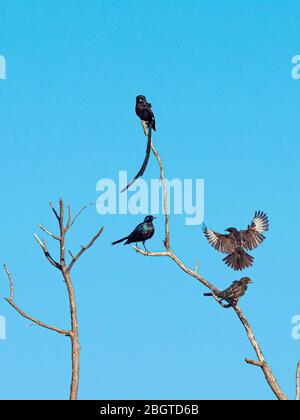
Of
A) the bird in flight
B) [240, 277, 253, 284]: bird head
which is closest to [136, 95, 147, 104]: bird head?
the bird in flight

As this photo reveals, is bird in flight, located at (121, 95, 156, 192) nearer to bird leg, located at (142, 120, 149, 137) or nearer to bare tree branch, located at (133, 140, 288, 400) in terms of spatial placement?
bird leg, located at (142, 120, 149, 137)

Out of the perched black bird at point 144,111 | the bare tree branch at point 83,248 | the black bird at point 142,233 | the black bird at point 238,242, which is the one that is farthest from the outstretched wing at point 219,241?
the bare tree branch at point 83,248

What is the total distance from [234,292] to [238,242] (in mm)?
2853

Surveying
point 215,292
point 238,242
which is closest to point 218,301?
point 215,292

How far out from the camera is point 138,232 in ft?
74.2

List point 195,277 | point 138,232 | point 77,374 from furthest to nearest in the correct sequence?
point 138,232, point 195,277, point 77,374

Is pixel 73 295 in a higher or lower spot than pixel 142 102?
lower

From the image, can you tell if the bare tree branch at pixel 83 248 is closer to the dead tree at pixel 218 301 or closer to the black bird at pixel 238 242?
the dead tree at pixel 218 301

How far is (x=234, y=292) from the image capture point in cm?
2072

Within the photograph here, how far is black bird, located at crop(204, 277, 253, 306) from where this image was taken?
20328 millimetres

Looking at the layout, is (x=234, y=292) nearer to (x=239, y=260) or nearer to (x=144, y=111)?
(x=239, y=260)
